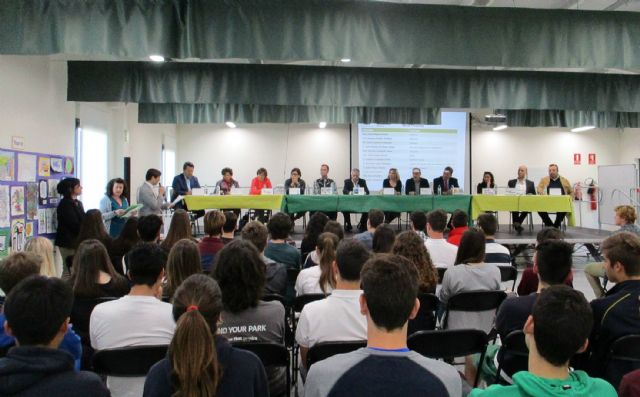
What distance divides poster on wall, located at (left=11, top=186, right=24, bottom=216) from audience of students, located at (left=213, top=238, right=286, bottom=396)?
173 inches

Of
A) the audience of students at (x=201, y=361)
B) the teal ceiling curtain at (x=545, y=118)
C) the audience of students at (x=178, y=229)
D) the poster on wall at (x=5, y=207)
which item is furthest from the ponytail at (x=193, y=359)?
the teal ceiling curtain at (x=545, y=118)

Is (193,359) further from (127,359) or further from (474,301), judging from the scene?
(474,301)

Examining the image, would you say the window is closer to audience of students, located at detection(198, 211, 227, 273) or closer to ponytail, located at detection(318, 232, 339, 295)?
audience of students, located at detection(198, 211, 227, 273)

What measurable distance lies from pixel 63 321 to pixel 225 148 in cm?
A: 1191

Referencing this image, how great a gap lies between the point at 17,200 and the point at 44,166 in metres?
0.79

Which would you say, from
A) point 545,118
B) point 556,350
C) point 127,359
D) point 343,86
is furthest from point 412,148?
point 556,350

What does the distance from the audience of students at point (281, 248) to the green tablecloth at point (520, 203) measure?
4681 millimetres

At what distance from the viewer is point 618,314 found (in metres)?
2.05

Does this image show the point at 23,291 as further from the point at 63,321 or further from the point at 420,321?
the point at 420,321

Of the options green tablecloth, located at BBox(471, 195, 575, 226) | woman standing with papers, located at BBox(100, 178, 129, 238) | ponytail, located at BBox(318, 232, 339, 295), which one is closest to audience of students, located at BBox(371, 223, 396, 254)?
ponytail, located at BBox(318, 232, 339, 295)

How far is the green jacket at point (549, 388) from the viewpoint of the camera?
1.19m

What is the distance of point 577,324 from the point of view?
4.29 feet

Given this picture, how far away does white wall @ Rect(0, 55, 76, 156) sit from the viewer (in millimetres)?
5367

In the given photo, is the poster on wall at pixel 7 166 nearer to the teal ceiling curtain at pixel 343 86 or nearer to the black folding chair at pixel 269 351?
the teal ceiling curtain at pixel 343 86
